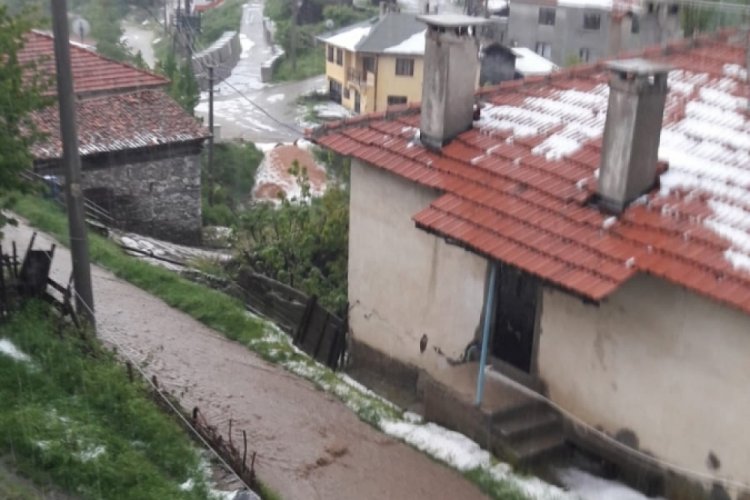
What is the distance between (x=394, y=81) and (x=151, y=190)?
27.9 metres

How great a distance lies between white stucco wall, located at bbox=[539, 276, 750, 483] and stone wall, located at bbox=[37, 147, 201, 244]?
1299 centimetres

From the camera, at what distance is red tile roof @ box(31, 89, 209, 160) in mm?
19281

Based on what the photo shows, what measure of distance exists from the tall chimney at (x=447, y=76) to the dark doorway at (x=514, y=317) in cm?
181

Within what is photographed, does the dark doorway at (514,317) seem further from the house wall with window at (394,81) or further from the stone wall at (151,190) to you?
the house wall with window at (394,81)

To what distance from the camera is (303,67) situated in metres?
60.8

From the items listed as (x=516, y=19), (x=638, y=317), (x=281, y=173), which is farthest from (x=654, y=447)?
(x=516, y=19)

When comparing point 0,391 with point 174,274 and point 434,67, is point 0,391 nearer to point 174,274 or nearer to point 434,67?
point 434,67

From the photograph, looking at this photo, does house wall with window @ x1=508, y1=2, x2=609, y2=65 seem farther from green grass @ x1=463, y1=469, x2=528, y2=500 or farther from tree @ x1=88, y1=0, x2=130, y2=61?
green grass @ x1=463, y1=469, x2=528, y2=500

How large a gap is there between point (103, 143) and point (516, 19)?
106 feet

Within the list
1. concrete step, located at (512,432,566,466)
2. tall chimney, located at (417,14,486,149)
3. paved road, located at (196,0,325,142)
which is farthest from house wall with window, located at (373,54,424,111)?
concrete step, located at (512,432,566,466)

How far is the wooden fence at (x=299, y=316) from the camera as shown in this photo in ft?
42.8

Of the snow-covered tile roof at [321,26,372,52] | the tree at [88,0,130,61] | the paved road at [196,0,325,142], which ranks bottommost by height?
the paved road at [196,0,325,142]

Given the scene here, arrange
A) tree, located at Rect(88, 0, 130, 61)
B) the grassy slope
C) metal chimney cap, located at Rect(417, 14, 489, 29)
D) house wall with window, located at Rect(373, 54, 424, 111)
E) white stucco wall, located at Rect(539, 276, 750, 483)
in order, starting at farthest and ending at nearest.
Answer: tree, located at Rect(88, 0, 130, 61)
house wall with window, located at Rect(373, 54, 424, 111)
the grassy slope
metal chimney cap, located at Rect(417, 14, 489, 29)
white stucco wall, located at Rect(539, 276, 750, 483)

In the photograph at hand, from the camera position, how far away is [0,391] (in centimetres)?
889
